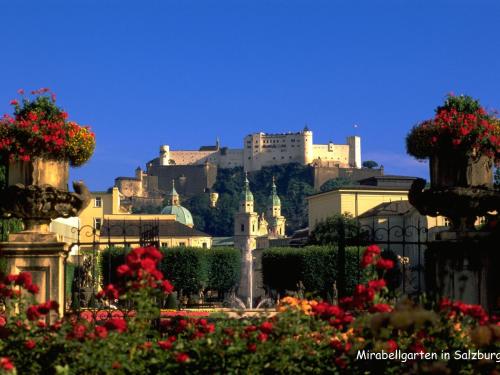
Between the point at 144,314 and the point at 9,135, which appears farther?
the point at 9,135

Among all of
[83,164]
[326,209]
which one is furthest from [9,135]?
[326,209]

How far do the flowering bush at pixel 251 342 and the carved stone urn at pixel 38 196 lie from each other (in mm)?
3406

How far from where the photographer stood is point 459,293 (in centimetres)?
1422

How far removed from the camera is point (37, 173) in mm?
14312

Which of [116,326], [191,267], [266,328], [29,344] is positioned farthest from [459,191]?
[191,267]

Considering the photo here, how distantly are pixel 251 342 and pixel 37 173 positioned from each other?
18.1 feet

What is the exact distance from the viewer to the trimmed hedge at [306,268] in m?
59.2

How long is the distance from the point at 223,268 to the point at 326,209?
3397 cm

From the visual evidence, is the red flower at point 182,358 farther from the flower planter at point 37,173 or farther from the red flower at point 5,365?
the flower planter at point 37,173

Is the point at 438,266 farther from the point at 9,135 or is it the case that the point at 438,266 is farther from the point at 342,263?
the point at 9,135

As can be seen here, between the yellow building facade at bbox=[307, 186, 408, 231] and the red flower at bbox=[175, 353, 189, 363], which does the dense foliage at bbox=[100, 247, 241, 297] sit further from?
the red flower at bbox=[175, 353, 189, 363]

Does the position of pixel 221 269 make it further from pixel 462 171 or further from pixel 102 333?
pixel 102 333

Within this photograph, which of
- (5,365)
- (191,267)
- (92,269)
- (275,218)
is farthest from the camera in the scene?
(275,218)

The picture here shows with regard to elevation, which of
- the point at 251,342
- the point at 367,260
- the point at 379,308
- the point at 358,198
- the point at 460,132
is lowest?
the point at 251,342
